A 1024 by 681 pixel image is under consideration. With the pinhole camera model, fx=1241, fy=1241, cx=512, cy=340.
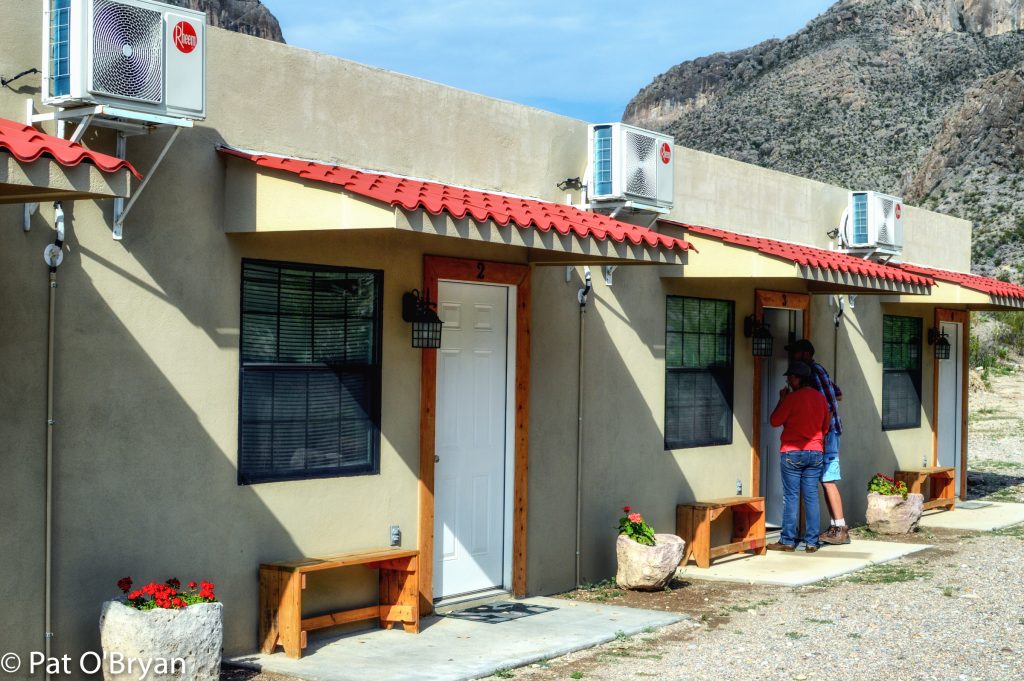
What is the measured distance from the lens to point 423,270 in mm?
7855

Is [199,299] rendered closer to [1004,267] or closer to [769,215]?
[769,215]

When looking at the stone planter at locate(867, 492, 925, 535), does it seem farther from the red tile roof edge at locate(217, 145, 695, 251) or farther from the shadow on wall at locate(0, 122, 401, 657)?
the shadow on wall at locate(0, 122, 401, 657)

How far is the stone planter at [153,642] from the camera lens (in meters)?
5.64

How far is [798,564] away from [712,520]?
0.80 metres

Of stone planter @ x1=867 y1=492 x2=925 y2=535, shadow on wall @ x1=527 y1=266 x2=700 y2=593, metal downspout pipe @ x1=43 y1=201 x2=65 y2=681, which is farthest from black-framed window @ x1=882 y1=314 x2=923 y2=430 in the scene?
metal downspout pipe @ x1=43 y1=201 x2=65 y2=681

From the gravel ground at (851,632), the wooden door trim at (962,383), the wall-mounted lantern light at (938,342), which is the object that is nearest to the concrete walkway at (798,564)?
the gravel ground at (851,632)

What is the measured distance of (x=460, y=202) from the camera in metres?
6.84

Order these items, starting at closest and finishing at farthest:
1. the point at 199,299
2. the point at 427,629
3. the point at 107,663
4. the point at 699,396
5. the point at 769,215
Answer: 1. the point at 107,663
2. the point at 199,299
3. the point at 427,629
4. the point at 699,396
5. the point at 769,215

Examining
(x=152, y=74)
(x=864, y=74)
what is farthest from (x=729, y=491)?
(x=864, y=74)

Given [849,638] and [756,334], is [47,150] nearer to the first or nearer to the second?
[849,638]

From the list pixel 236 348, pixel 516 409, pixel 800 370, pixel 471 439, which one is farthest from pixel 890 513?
pixel 236 348

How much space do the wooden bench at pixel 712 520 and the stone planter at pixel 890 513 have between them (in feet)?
6.83

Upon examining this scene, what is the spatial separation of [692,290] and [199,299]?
516cm

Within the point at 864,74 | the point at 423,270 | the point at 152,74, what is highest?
the point at 864,74
